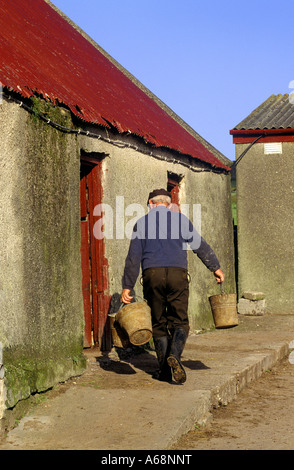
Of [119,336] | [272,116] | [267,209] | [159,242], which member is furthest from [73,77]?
[272,116]

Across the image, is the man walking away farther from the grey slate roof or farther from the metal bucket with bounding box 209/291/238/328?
the grey slate roof

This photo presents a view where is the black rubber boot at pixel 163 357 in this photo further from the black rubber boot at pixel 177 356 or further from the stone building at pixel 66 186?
the stone building at pixel 66 186

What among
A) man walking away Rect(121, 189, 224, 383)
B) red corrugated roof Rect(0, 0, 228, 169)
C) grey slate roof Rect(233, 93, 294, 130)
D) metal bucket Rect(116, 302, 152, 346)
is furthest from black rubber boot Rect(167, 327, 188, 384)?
grey slate roof Rect(233, 93, 294, 130)

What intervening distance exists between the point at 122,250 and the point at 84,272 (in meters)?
0.60

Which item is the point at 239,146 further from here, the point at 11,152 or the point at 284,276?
the point at 11,152

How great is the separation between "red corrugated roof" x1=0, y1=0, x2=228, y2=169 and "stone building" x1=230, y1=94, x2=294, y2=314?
109 centimetres

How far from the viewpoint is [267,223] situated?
14.5m

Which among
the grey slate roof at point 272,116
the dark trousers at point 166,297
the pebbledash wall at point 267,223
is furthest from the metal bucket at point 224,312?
the grey slate roof at point 272,116

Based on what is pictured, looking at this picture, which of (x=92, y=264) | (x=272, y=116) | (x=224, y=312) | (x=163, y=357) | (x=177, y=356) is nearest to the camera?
(x=177, y=356)

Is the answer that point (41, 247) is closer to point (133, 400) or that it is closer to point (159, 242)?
point (159, 242)

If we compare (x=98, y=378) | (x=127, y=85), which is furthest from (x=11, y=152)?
(x=127, y=85)

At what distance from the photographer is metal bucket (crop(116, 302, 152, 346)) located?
6.48 metres

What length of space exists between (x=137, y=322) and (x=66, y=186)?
163 cm

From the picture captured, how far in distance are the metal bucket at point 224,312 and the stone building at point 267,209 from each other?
631 centimetres
